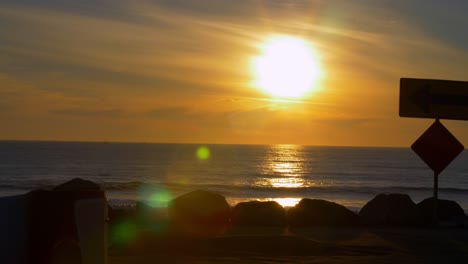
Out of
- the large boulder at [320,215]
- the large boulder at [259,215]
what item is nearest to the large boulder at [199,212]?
the large boulder at [259,215]

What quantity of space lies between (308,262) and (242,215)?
9841mm

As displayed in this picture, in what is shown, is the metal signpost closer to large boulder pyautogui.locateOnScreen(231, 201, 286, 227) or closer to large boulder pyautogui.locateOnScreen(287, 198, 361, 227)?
large boulder pyautogui.locateOnScreen(287, 198, 361, 227)

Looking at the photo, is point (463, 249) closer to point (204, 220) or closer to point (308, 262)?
point (308, 262)

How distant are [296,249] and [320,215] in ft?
25.3

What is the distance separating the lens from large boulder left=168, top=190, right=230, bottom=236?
62.2 ft

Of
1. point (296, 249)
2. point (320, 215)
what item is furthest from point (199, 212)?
point (296, 249)

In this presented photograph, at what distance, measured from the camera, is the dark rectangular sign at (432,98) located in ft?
48.8

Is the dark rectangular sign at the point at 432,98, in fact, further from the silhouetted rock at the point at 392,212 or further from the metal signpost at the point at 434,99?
the silhouetted rock at the point at 392,212

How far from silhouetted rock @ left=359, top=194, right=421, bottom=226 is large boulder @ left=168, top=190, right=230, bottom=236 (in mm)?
3929

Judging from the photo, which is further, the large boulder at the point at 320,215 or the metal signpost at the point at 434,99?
the large boulder at the point at 320,215

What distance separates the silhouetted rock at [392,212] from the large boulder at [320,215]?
0.53 metres

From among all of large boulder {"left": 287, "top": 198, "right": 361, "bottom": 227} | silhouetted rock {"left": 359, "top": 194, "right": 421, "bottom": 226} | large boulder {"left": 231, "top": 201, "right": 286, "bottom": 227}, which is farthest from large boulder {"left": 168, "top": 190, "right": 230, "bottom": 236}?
silhouetted rock {"left": 359, "top": 194, "right": 421, "bottom": 226}

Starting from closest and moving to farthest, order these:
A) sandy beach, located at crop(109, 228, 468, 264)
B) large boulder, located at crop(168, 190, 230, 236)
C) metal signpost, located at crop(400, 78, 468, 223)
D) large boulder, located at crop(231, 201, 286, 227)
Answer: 1. sandy beach, located at crop(109, 228, 468, 264)
2. metal signpost, located at crop(400, 78, 468, 223)
3. large boulder, located at crop(168, 190, 230, 236)
4. large boulder, located at crop(231, 201, 286, 227)

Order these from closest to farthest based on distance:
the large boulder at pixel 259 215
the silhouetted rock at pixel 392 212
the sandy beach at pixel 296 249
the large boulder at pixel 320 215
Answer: the sandy beach at pixel 296 249 < the large boulder at pixel 320 215 < the large boulder at pixel 259 215 < the silhouetted rock at pixel 392 212
